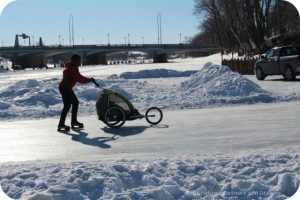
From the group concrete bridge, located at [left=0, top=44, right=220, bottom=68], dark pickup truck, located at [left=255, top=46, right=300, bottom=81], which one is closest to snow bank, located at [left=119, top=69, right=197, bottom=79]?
dark pickup truck, located at [left=255, top=46, right=300, bottom=81]

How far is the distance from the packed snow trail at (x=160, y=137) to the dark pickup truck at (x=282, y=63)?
10858 millimetres

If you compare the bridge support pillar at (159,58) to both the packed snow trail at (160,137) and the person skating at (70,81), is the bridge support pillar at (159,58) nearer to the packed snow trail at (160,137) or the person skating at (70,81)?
the packed snow trail at (160,137)

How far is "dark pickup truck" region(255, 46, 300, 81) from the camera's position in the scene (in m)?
24.1

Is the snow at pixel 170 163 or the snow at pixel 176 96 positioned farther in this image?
the snow at pixel 176 96

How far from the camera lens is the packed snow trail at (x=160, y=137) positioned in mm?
8422

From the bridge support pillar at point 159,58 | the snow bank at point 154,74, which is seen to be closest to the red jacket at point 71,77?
the snow bank at point 154,74

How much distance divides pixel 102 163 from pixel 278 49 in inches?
Answer: 791

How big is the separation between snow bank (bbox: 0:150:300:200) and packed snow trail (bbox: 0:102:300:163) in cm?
114

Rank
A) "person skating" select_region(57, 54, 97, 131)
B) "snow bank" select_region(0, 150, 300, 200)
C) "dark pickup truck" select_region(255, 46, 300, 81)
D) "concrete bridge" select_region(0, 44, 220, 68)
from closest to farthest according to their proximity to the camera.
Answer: "snow bank" select_region(0, 150, 300, 200) → "person skating" select_region(57, 54, 97, 131) → "dark pickup truck" select_region(255, 46, 300, 81) → "concrete bridge" select_region(0, 44, 220, 68)

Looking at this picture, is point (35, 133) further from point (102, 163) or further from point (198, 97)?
point (198, 97)

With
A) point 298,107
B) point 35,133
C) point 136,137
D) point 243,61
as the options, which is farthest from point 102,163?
point 243,61

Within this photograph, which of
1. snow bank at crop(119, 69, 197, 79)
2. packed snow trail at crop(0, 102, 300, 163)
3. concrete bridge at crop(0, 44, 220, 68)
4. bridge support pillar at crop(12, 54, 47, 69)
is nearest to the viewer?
packed snow trail at crop(0, 102, 300, 163)

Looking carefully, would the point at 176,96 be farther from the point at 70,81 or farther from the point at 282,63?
the point at 282,63

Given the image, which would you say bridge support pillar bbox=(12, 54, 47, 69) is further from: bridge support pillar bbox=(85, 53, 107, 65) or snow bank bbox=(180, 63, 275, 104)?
snow bank bbox=(180, 63, 275, 104)
